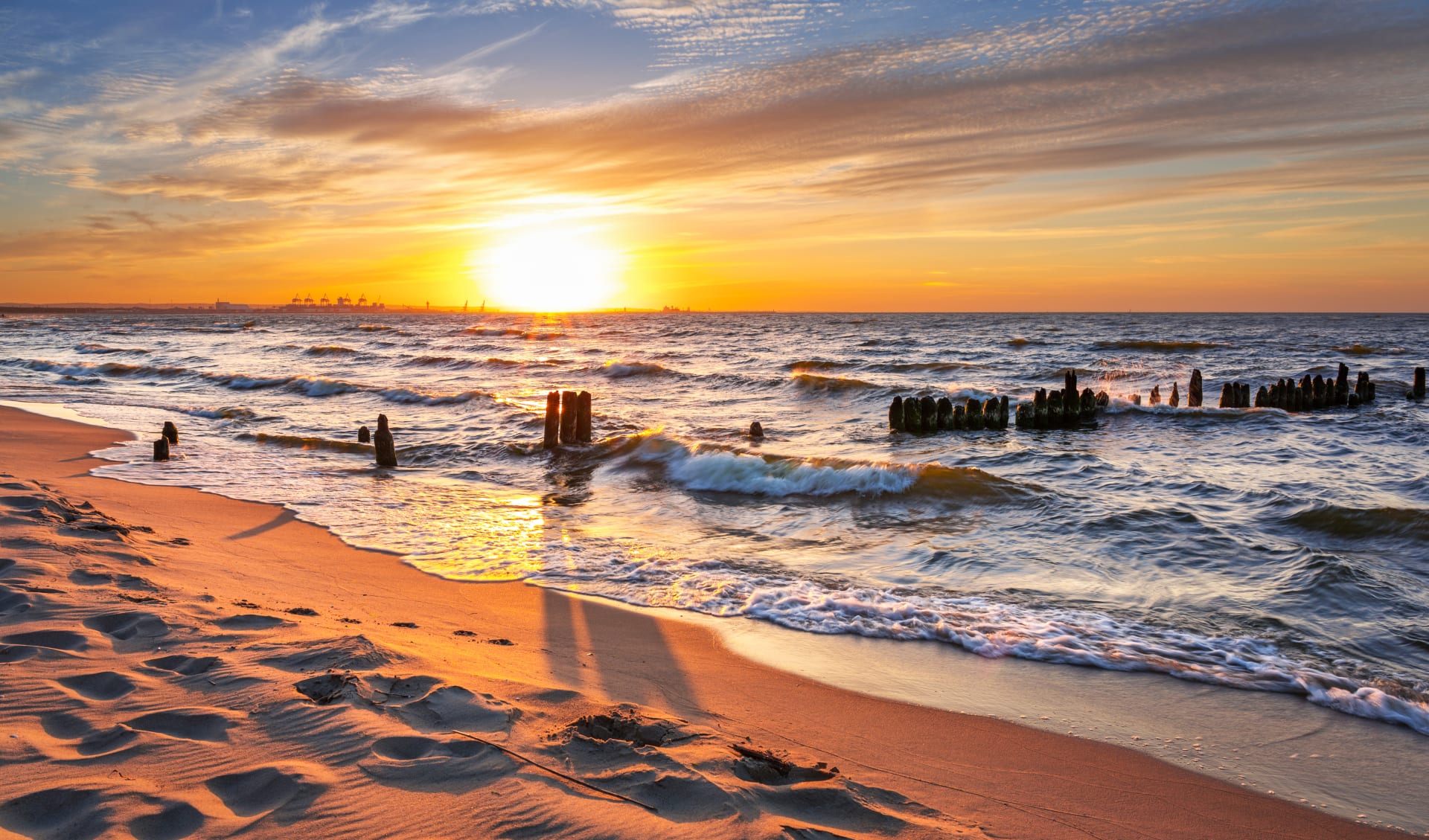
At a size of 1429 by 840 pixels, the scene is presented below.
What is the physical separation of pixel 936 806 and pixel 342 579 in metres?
6.28

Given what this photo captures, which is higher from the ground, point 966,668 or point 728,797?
point 728,797

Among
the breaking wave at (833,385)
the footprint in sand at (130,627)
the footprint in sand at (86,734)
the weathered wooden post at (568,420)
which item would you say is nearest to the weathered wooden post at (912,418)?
the weathered wooden post at (568,420)

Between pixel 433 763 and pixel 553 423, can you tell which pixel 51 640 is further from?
pixel 553 423

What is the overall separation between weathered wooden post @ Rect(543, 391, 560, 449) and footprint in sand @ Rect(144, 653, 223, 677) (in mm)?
13021

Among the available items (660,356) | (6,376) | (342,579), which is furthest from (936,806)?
(660,356)

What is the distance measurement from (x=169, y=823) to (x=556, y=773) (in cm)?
152

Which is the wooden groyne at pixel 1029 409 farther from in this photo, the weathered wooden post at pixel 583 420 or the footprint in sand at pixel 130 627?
the footprint in sand at pixel 130 627

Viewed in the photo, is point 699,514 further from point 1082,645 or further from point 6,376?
point 6,376

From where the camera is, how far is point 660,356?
162 feet

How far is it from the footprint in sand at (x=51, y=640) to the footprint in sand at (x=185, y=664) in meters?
0.48

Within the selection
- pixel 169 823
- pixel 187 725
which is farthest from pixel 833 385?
pixel 169 823

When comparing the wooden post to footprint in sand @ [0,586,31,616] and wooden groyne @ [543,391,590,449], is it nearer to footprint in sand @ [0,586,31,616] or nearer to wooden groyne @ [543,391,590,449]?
wooden groyne @ [543,391,590,449]

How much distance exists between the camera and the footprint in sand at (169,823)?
292 cm

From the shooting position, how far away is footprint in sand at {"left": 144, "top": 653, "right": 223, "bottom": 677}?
4477 mm
